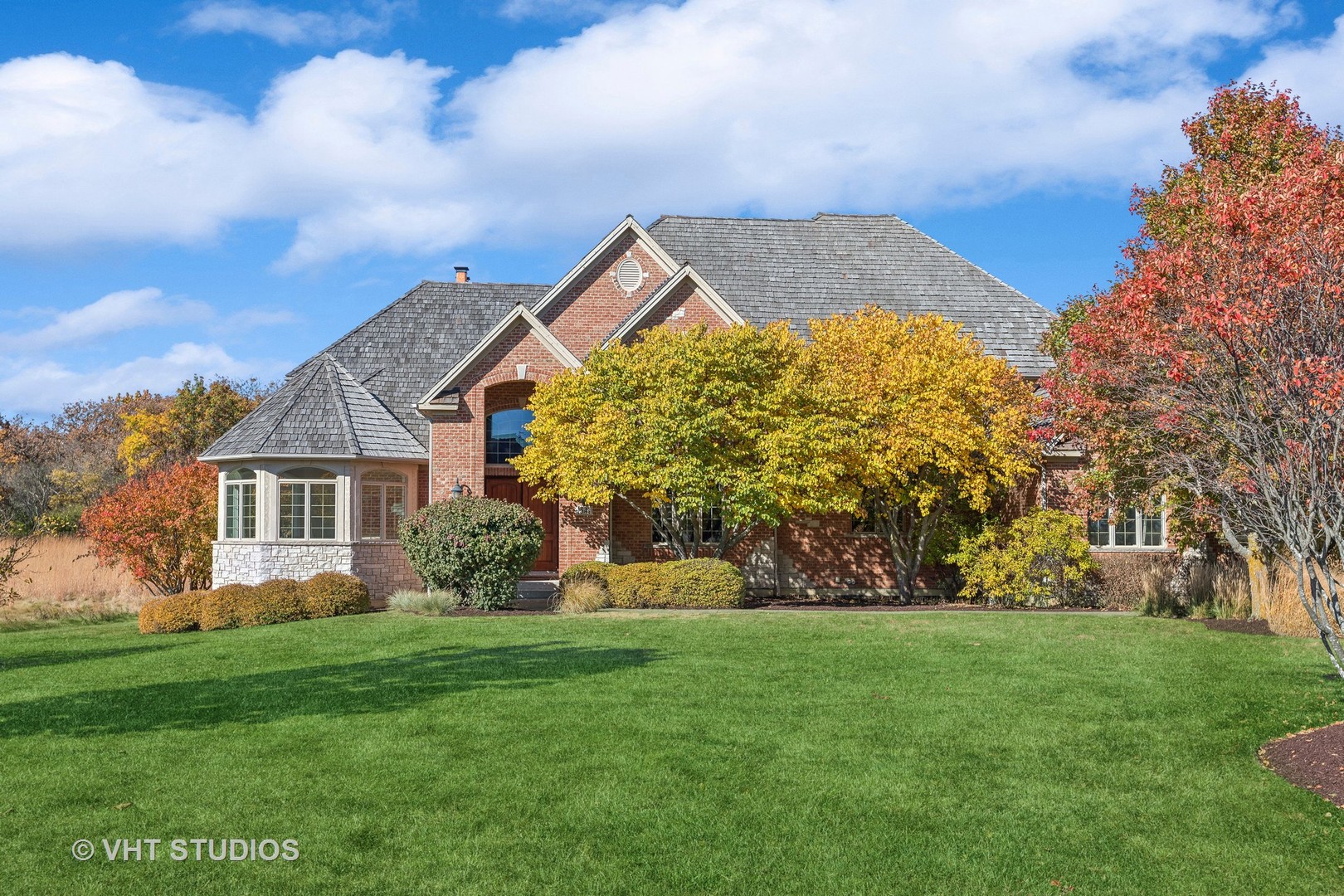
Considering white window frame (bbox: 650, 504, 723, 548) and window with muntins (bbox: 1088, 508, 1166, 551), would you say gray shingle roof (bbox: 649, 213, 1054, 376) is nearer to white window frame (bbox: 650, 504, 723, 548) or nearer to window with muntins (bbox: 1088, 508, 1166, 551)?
window with muntins (bbox: 1088, 508, 1166, 551)

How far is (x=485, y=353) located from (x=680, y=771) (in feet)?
55.2

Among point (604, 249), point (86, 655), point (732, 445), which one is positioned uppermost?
point (604, 249)

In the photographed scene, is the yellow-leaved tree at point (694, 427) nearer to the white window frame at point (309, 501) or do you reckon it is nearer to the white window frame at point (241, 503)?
the white window frame at point (309, 501)

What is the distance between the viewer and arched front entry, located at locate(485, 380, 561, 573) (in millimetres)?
25703

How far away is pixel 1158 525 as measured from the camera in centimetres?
2436

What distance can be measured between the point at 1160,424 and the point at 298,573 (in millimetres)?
17073

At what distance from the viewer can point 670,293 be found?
995 inches

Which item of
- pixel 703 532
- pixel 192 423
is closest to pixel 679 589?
pixel 703 532

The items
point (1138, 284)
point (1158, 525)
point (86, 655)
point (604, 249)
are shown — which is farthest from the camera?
point (604, 249)

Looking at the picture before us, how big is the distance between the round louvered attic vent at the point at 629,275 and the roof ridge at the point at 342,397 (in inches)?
258

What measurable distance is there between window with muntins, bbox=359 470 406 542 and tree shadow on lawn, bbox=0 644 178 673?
22.7 ft

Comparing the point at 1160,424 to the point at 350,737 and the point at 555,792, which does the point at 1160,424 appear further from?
the point at 350,737

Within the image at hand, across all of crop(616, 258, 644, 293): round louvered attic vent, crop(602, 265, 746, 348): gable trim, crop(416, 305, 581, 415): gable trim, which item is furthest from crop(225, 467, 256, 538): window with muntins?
crop(616, 258, 644, 293): round louvered attic vent

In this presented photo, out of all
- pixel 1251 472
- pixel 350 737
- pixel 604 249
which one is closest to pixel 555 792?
pixel 350 737
